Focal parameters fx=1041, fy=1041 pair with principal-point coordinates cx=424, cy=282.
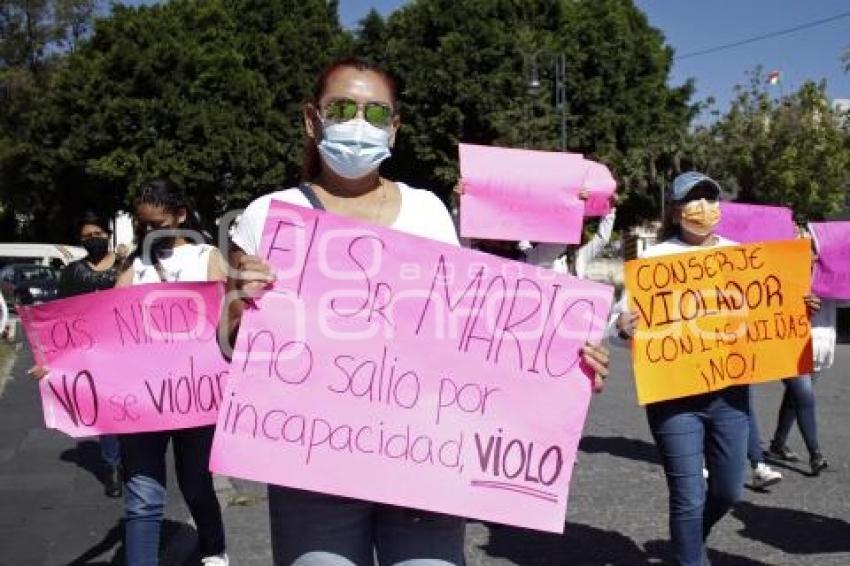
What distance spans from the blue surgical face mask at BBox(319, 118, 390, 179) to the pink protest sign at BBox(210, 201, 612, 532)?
144 millimetres

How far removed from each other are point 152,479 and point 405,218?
6.45 ft

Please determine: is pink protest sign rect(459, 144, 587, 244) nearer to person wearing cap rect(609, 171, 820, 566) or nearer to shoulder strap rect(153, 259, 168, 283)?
person wearing cap rect(609, 171, 820, 566)

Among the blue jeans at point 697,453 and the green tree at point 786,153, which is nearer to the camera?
the blue jeans at point 697,453

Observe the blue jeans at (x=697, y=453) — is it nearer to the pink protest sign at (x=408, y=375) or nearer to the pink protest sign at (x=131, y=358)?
the pink protest sign at (x=408, y=375)

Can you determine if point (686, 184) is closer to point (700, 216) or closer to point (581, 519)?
point (700, 216)

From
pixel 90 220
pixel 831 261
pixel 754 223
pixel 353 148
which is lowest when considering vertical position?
pixel 831 261

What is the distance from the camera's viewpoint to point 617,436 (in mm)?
8305

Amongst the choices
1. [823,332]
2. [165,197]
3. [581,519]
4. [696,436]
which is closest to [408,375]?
[696,436]

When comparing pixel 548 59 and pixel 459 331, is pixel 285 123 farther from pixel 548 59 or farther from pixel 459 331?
pixel 459 331

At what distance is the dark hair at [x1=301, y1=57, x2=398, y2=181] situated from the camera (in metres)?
2.74

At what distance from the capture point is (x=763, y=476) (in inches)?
251

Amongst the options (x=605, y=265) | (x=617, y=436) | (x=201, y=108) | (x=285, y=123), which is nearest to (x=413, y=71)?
(x=285, y=123)

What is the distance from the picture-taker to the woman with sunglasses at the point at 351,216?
2.57 meters

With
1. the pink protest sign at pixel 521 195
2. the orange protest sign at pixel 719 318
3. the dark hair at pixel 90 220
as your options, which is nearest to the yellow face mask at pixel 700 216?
the orange protest sign at pixel 719 318
